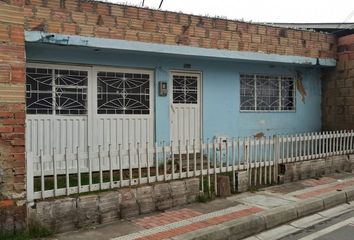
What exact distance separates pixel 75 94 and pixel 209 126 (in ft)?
11.4

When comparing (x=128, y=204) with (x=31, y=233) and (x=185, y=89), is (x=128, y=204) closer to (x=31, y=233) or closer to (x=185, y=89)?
(x=31, y=233)

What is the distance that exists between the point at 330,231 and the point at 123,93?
512 centimetres

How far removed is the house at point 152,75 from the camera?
7637 millimetres

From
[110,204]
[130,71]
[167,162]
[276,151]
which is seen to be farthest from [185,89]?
[110,204]

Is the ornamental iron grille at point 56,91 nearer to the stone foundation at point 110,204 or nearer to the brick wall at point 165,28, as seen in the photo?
the brick wall at point 165,28

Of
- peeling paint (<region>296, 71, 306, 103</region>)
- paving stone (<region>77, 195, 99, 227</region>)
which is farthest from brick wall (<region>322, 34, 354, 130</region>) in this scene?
paving stone (<region>77, 195, 99, 227</region>)

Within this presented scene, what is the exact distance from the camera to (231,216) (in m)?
5.77

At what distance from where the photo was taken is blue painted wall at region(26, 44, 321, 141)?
8.06 m

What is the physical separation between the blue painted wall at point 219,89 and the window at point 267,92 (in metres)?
0.18

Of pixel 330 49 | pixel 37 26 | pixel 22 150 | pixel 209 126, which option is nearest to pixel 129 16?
pixel 37 26

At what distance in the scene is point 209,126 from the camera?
9898mm

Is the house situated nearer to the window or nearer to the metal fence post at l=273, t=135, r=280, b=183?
the window

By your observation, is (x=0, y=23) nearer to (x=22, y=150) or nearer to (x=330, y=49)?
(x=22, y=150)

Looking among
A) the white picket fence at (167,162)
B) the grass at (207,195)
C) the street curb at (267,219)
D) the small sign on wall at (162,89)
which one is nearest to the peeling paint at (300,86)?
the white picket fence at (167,162)
